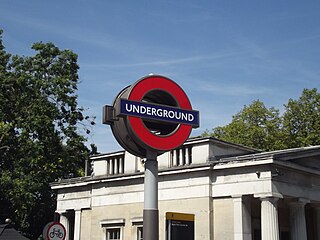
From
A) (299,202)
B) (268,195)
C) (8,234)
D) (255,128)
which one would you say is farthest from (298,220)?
(255,128)

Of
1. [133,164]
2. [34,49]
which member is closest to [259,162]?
[133,164]

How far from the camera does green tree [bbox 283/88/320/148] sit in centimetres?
4428

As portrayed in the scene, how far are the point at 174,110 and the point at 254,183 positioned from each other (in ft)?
27.2

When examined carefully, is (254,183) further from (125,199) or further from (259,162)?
(125,199)

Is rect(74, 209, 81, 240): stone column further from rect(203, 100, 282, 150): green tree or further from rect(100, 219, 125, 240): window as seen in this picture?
rect(203, 100, 282, 150): green tree

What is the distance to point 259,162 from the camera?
21047mm

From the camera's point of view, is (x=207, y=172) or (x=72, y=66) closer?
(x=207, y=172)

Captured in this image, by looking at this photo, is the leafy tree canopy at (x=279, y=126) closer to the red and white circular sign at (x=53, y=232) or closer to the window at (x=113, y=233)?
the window at (x=113, y=233)

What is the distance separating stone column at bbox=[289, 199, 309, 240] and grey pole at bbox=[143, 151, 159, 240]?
10.7 m

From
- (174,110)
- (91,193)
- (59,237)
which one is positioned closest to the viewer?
(59,237)

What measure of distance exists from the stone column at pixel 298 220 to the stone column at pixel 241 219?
7.70 ft

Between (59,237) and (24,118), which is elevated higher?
(24,118)

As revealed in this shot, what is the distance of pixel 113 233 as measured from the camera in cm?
2595

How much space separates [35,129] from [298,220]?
17092 mm
